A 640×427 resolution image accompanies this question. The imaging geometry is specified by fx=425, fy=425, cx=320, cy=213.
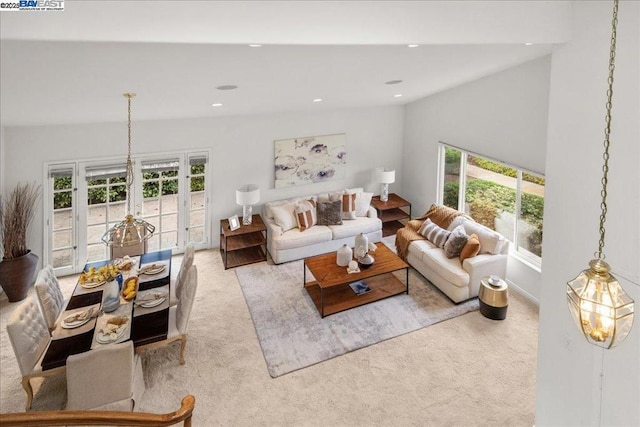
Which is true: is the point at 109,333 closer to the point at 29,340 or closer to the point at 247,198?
the point at 29,340

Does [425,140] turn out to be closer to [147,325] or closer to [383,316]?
[383,316]

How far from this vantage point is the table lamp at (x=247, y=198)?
674 centimetres

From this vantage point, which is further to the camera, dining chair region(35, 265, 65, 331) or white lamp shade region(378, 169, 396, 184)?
white lamp shade region(378, 169, 396, 184)

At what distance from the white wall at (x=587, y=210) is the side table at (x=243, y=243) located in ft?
14.5

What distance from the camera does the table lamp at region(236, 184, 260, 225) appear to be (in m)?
6.74

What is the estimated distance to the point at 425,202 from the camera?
795cm

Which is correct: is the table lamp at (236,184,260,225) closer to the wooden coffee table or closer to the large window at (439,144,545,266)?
the wooden coffee table

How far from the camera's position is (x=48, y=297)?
431 centimetres

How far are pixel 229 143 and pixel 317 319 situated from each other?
3.29 metres

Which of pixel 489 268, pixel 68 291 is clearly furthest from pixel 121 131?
pixel 489 268

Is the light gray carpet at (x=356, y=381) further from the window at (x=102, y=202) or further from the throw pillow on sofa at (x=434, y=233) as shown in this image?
the window at (x=102, y=202)

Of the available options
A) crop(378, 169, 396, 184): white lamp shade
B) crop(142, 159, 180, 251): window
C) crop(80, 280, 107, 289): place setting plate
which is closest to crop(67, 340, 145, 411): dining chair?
crop(80, 280, 107, 289): place setting plate

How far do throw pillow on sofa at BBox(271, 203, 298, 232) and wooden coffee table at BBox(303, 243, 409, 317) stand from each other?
1095 millimetres

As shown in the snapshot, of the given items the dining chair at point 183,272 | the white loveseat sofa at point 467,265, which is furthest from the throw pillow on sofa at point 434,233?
the dining chair at point 183,272
